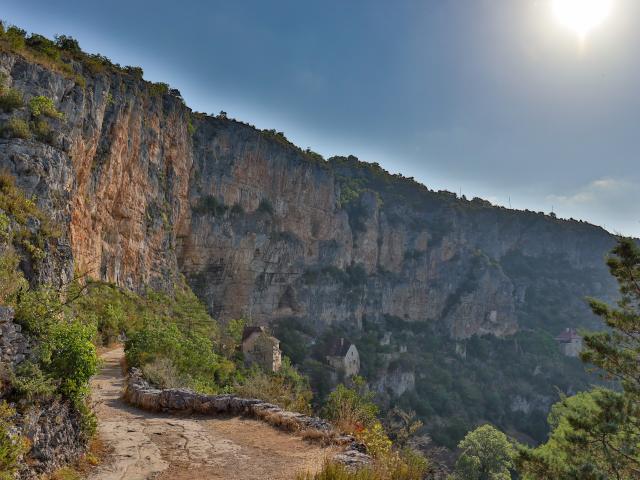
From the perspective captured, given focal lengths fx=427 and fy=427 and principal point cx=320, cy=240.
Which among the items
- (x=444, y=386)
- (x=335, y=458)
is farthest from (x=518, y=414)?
(x=335, y=458)

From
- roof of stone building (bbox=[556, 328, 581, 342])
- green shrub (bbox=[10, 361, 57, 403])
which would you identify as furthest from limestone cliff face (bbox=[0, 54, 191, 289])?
roof of stone building (bbox=[556, 328, 581, 342])

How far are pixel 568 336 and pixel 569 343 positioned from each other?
4.18 ft

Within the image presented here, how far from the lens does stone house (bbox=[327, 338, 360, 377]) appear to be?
43938 millimetres

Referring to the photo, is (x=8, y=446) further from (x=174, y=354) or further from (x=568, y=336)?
(x=568, y=336)

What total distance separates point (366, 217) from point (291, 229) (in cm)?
1686

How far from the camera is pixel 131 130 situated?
25.8 metres

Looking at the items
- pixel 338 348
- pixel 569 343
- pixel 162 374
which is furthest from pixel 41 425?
pixel 569 343

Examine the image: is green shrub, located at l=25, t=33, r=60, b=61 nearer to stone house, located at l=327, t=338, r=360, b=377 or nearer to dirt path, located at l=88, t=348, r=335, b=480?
dirt path, located at l=88, t=348, r=335, b=480

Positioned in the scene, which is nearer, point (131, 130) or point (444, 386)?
point (131, 130)

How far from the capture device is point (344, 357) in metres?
44.3

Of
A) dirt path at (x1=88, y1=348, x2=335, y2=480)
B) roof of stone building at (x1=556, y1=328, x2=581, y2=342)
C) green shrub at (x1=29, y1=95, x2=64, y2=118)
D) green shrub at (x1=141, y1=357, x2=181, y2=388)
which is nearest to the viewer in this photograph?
dirt path at (x1=88, y1=348, x2=335, y2=480)

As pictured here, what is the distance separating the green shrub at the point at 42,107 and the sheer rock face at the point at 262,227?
0.58 m

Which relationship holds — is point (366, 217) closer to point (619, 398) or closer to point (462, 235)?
point (462, 235)

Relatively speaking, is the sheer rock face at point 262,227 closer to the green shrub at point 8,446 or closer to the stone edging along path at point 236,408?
the stone edging along path at point 236,408
